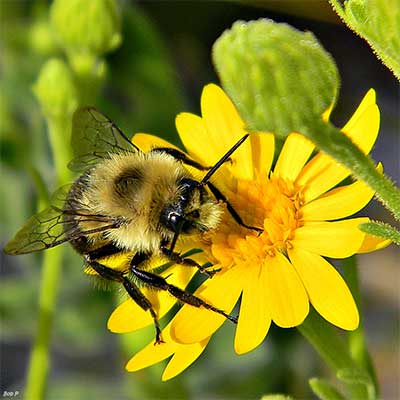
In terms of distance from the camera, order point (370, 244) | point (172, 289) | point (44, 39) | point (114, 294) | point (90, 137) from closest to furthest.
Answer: point (370, 244)
point (172, 289)
point (90, 137)
point (114, 294)
point (44, 39)

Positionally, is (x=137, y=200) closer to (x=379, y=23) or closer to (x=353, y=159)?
(x=353, y=159)

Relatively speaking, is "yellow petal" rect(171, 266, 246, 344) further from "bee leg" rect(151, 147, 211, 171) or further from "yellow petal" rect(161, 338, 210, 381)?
"bee leg" rect(151, 147, 211, 171)

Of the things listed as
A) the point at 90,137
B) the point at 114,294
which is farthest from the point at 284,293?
the point at 114,294

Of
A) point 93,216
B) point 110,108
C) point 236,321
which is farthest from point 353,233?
point 110,108

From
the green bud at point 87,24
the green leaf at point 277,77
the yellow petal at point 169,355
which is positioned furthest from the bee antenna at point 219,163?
the green bud at point 87,24

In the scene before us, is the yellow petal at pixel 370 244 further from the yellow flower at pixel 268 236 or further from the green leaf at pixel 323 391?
the green leaf at pixel 323 391

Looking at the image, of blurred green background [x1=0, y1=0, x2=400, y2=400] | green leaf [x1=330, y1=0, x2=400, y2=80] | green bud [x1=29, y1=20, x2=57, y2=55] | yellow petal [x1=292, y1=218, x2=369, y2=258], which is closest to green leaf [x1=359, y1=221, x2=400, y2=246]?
yellow petal [x1=292, y1=218, x2=369, y2=258]
